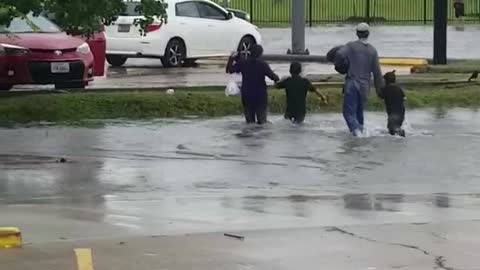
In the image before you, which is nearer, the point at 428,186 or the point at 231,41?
the point at 428,186

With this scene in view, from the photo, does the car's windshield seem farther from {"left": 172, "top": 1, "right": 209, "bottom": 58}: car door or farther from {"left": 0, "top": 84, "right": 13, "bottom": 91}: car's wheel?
{"left": 172, "top": 1, "right": 209, "bottom": 58}: car door

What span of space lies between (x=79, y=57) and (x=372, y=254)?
1129 cm

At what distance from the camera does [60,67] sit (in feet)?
61.9

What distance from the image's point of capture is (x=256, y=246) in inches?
349

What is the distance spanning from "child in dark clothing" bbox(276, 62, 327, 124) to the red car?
12.1 ft

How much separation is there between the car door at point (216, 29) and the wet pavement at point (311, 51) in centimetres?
44

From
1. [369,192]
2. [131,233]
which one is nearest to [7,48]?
[369,192]

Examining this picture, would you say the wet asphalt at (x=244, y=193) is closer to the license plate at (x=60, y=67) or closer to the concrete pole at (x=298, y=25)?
the license plate at (x=60, y=67)

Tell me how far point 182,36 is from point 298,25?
109 inches

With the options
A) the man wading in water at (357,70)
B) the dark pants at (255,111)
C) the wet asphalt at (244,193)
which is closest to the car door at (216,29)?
the wet asphalt at (244,193)

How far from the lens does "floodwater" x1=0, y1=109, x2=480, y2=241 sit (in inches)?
404

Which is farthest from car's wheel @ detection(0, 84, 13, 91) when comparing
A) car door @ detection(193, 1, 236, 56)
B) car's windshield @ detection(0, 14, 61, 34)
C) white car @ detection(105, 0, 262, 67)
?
car door @ detection(193, 1, 236, 56)

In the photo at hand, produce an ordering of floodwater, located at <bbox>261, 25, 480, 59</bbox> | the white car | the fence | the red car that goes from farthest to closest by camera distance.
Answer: the fence → floodwater, located at <bbox>261, 25, 480, 59</bbox> → the white car → the red car

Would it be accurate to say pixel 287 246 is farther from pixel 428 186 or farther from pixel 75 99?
pixel 75 99
